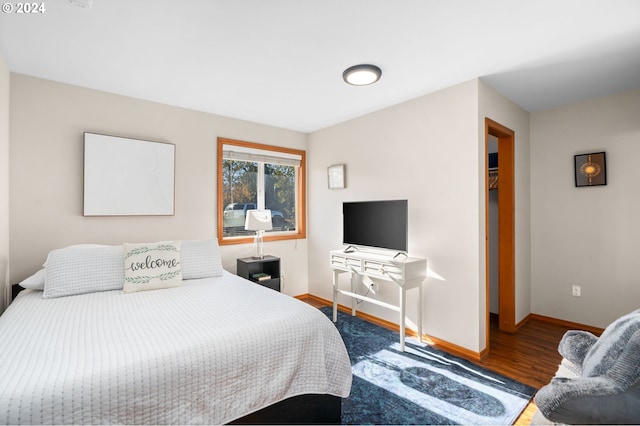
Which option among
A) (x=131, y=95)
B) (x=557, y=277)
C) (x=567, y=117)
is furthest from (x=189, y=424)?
(x=567, y=117)

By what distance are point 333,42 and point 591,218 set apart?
329 cm

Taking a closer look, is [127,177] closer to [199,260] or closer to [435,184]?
[199,260]

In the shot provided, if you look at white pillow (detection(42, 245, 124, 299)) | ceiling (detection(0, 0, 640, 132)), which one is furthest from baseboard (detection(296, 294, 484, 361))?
white pillow (detection(42, 245, 124, 299))

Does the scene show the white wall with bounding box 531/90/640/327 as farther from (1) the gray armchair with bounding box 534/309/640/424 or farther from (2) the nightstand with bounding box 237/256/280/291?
(2) the nightstand with bounding box 237/256/280/291

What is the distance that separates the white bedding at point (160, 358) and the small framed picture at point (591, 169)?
3280 millimetres

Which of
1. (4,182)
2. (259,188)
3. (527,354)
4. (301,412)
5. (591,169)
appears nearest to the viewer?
(301,412)

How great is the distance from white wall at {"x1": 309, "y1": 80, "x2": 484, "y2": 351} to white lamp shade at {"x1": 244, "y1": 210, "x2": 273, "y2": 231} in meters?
1.11

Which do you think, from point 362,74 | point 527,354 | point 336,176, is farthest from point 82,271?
point 527,354

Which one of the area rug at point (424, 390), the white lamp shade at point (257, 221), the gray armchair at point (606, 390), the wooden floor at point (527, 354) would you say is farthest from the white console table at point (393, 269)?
the gray armchair at point (606, 390)

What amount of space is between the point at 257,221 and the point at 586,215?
3.70 m

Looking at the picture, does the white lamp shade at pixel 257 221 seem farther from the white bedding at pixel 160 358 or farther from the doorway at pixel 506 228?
the doorway at pixel 506 228

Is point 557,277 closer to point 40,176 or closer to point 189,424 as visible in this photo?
point 189,424

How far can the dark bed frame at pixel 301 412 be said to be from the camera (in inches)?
60.2

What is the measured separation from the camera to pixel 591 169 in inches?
125
